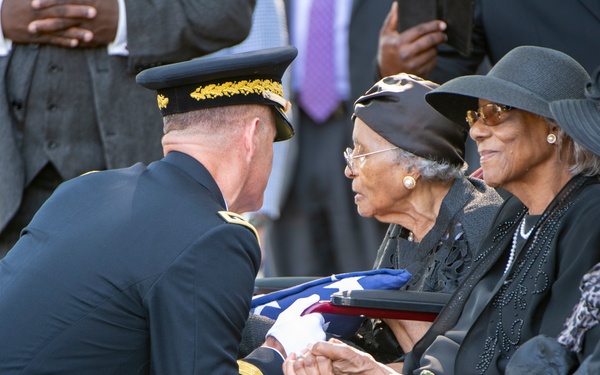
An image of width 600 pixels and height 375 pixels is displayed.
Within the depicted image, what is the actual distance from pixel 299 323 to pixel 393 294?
37 centimetres

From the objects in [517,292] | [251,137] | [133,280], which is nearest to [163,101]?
[251,137]

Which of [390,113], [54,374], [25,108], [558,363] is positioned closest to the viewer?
[558,363]

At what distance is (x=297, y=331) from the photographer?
4004 mm

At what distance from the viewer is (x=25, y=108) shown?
524 cm

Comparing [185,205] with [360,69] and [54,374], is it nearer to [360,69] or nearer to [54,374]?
[54,374]

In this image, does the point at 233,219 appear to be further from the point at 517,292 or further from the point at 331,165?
the point at 331,165

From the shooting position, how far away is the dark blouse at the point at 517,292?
11.6 feet

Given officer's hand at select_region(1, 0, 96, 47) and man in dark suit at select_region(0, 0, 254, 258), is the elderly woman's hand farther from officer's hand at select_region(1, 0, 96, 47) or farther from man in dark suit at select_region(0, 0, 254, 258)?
officer's hand at select_region(1, 0, 96, 47)

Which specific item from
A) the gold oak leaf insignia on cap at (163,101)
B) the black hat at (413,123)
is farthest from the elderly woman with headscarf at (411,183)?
the gold oak leaf insignia on cap at (163,101)

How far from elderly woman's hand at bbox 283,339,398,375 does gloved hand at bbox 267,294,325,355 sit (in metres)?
0.11

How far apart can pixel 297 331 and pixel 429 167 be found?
3.51 ft

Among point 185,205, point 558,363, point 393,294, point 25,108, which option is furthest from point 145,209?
point 25,108

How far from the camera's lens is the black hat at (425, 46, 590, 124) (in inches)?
152

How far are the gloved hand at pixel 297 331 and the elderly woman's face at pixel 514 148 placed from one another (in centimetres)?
76
